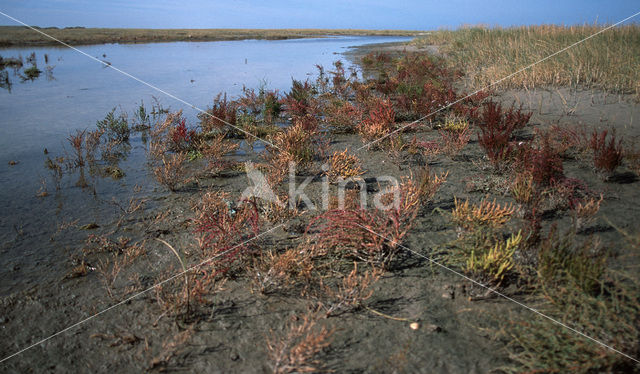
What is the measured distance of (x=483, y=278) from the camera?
11.0 ft

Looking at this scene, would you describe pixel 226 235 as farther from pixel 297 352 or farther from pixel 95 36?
pixel 95 36

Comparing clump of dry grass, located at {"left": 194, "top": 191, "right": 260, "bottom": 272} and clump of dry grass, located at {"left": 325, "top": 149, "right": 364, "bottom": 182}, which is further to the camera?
clump of dry grass, located at {"left": 325, "top": 149, "right": 364, "bottom": 182}

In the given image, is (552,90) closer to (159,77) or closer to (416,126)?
(416,126)

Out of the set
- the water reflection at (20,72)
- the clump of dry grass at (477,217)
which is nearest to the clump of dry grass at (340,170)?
the clump of dry grass at (477,217)

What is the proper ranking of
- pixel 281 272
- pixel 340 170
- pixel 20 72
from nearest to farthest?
pixel 281 272, pixel 340 170, pixel 20 72

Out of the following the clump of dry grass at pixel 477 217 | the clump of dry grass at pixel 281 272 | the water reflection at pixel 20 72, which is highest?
the water reflection at pixel 20 72

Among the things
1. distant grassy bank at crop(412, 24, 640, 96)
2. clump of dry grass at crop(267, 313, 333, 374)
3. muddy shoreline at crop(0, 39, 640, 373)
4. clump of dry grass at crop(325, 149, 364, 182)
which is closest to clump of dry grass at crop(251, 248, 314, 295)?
muddy shoreline at crop(0, 39, 640, 373)

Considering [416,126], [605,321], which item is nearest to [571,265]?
[605,321]

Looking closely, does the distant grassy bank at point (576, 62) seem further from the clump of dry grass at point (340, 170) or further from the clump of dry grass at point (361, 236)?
the clump of dry grass at point (361, 236)

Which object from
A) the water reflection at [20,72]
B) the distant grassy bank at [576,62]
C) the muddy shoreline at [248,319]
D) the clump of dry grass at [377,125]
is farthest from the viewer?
the water reflection at [20,72]

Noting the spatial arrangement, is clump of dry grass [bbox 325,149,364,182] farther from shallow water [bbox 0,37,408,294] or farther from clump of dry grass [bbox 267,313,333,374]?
clump of dry grass [bbox 267,313,333,374]

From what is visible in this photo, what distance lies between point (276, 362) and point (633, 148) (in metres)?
6.59

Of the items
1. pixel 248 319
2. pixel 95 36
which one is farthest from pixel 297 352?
pixel 95 36

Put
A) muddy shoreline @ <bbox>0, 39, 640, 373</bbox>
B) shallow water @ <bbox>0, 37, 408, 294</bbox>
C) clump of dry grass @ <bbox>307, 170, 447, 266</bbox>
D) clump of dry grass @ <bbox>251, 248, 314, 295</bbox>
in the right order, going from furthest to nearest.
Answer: shallow water @ <bbox>0, 37, 408, 294</bbox> → clump of dry grass @ <bbox>307, 170, 447, 266</bbox> → clump of dry grass @ <bbox>251, 248, 314, 295</bbox> → muddy shoreline @ <bbox>0, 39, 640, 373</bbox>
